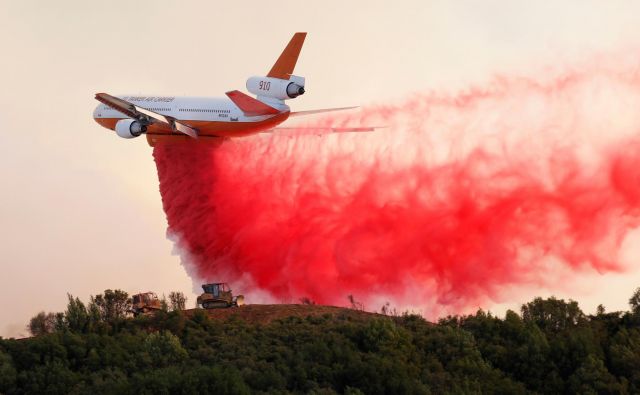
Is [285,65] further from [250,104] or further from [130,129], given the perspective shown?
[130,129]

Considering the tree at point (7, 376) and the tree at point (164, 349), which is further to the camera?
the tree at point (164, 349)

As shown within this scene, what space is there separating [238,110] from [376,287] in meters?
17.9

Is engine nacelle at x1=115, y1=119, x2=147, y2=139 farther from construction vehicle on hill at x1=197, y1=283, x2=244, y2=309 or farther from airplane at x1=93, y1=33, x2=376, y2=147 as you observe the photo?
construction vehicle on hill at x1=197, y1=283, x2=244, y2=309

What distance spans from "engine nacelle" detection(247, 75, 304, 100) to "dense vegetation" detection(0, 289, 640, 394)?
1784 centimetres

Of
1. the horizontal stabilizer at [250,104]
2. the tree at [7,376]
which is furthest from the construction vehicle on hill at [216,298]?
the tree at [7,376]

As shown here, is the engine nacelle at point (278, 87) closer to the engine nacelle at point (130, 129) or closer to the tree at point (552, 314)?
the engine nacelle at point (130, 129)

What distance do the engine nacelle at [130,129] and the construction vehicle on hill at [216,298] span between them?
14634mm

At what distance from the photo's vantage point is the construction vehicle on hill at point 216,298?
5349 inches

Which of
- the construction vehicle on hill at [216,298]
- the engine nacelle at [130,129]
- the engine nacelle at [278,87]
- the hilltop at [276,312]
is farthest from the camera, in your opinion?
the engine nacelle at [130,129]

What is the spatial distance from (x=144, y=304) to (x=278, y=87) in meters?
19.8

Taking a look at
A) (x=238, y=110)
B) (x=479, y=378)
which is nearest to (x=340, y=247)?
(x=238, y=110)

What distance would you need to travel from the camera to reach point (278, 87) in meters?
137

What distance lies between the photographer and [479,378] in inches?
4798

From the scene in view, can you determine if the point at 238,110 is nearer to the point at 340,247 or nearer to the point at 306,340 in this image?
the point at 340,247
